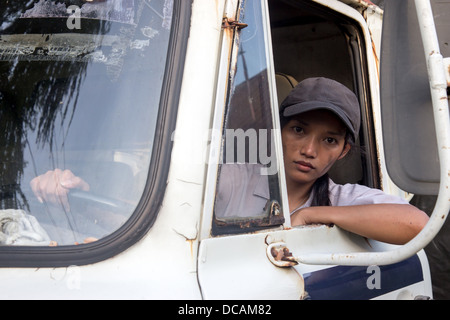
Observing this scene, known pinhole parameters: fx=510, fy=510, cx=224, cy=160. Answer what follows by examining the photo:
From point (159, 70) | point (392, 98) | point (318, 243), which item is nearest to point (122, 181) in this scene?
point (159, 70)

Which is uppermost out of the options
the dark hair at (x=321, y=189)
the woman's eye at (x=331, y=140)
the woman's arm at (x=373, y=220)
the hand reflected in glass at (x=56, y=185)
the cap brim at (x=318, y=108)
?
the cap brim at (x=318, y=108)

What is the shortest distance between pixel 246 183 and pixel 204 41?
0.40 meters

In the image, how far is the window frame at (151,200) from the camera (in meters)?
1.12

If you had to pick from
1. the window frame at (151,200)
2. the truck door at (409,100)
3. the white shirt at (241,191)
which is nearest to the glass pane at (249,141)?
the white shirt at (241,191)

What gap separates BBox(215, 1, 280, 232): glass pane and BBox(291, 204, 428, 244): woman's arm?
21 centimetres

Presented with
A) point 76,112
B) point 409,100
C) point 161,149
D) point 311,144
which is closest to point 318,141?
point 311,144

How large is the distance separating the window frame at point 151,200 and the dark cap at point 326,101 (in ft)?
2.29

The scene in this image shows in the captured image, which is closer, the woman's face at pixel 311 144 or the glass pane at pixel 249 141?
the glass pane at pixel 249 141

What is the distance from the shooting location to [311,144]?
74.0 inches

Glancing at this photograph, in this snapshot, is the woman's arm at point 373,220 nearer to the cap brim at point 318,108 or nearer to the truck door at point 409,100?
the truck door at point 409,100

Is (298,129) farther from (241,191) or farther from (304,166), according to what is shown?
(241,191)

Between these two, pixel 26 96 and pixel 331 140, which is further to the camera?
pixel 331 140

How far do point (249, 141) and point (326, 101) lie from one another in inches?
22.4

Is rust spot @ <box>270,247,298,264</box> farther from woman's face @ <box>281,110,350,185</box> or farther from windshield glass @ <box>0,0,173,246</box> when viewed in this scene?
woman's face @ <box>281,110,350,185</box>
